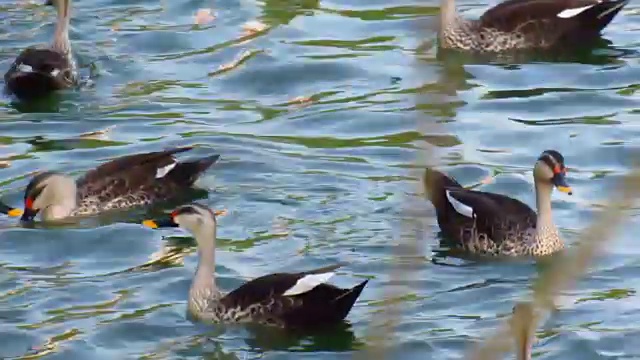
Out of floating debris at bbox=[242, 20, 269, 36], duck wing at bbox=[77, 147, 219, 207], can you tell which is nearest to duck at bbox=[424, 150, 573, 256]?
duck wing at bbox=[77, 147, 219, 207]

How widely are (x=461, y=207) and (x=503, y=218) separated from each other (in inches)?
10.3

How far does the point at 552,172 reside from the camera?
9.84 meters

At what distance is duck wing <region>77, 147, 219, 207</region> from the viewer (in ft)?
37.2

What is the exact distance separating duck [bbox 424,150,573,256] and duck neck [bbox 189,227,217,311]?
155 centimetres

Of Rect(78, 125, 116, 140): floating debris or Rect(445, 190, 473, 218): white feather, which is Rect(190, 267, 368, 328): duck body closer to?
Rect(445, 190, 473, 218): white feather

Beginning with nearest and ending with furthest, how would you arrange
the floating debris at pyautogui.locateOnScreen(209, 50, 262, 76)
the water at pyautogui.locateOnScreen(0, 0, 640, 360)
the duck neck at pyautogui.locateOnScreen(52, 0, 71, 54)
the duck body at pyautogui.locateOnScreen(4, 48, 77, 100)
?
the water at pyautogui.locateOnScreen(0, 0, 640, 360)
the duck body at pyautogui.locateOnScreen(4, 48, 77, 100)
the duck neck at pyautogui.locateOnScreen(52, 0, 71, 54)
the floating debris at pyautogui.locateOnScreen(209, 50, 262, 76)

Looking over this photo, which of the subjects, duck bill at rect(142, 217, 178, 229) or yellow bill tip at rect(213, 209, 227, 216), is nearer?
duck bill at rect(142, 217, 178, 229)

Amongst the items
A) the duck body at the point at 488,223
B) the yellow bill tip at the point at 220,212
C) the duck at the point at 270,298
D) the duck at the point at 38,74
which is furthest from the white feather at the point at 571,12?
the duck at the point at 270,298

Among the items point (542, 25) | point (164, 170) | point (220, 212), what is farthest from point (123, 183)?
point (542, 25)

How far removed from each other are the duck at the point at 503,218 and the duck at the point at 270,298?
5.11 ft

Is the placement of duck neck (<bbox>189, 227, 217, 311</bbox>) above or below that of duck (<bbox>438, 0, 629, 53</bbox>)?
below

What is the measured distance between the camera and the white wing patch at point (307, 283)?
841cm

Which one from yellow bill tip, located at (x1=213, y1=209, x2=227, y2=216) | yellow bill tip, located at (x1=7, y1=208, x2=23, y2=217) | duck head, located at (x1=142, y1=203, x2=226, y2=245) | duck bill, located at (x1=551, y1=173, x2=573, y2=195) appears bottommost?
yellow bill tip, located at (x1=7, y1=208, x2=23, y2=217)

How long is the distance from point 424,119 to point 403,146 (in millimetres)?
9325
